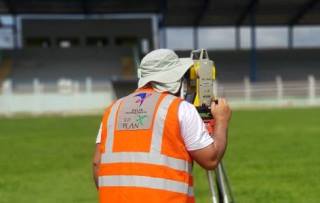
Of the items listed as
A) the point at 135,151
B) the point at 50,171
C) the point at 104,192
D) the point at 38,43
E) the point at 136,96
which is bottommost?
the point at 50,171

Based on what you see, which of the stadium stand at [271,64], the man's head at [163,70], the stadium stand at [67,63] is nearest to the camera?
the man's head at [163,70]

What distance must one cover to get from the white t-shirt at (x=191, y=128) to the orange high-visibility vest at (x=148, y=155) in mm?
25

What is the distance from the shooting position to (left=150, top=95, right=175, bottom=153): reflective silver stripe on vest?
2.82m

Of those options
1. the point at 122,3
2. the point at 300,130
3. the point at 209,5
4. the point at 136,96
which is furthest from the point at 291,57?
the point at 136,96

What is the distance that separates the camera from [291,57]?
46.3 metres

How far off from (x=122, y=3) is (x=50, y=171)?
30875mm

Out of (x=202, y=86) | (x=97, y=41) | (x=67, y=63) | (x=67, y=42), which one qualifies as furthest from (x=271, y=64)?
(x=202, y=86)

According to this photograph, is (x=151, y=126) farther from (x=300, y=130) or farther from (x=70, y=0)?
(x=70, y=0)

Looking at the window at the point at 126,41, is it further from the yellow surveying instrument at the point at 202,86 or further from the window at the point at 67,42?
the yellow surveying instrument at the point at 202,86

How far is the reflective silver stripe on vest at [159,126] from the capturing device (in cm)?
282

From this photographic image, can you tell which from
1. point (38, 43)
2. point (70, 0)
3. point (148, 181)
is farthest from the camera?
point (38, 43)

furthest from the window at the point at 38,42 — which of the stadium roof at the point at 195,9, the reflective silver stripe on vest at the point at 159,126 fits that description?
the reflective silver stripe on vest at the point at 159,126

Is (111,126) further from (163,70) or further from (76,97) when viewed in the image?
(76,97)

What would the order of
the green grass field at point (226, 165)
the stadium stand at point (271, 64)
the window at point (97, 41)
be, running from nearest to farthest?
the green grass field at point (226, 165) → the stadium stand at point (271, 64) → the window at point (97, 41)
